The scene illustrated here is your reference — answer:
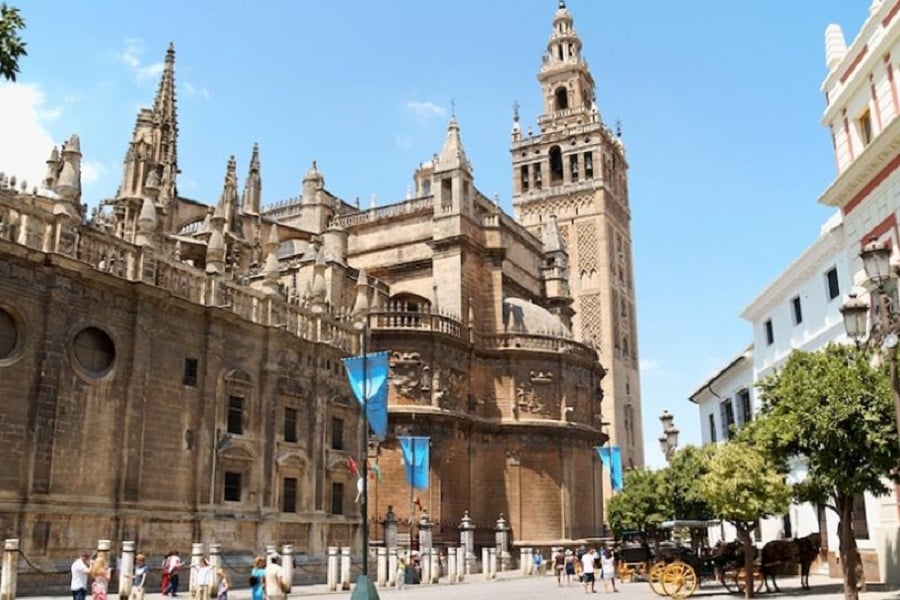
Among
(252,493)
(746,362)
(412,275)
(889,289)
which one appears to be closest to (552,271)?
(412,275)

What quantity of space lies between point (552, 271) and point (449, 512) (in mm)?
18177

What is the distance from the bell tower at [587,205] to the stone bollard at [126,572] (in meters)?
42.3

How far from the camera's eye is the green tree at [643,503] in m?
28.2

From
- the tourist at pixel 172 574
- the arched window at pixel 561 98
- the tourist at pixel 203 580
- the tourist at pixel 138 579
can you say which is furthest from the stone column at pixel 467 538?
the arched window at pixel 561 98

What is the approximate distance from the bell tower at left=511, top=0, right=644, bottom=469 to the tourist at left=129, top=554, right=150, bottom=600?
4200 cm

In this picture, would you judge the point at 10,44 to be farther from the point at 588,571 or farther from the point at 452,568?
the point at 452,568

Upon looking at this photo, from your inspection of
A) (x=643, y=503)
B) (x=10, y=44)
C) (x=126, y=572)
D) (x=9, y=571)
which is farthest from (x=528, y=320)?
(x=10, y=44)

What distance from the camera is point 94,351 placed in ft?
59.2

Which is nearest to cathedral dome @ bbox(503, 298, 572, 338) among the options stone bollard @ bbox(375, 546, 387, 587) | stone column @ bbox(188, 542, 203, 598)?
stone bollard @ bbox(375, 546, 387, 587)

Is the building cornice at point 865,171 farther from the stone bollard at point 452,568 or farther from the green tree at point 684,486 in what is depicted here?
the stone bollard at point 452,568

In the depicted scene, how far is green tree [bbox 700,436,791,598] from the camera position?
16438 mm

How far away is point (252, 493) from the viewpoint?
70.2 feet

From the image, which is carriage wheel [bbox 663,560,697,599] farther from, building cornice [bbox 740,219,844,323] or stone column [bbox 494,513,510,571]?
stone column [bbox 494,513,510,571]

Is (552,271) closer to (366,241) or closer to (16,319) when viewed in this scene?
(366,241)
